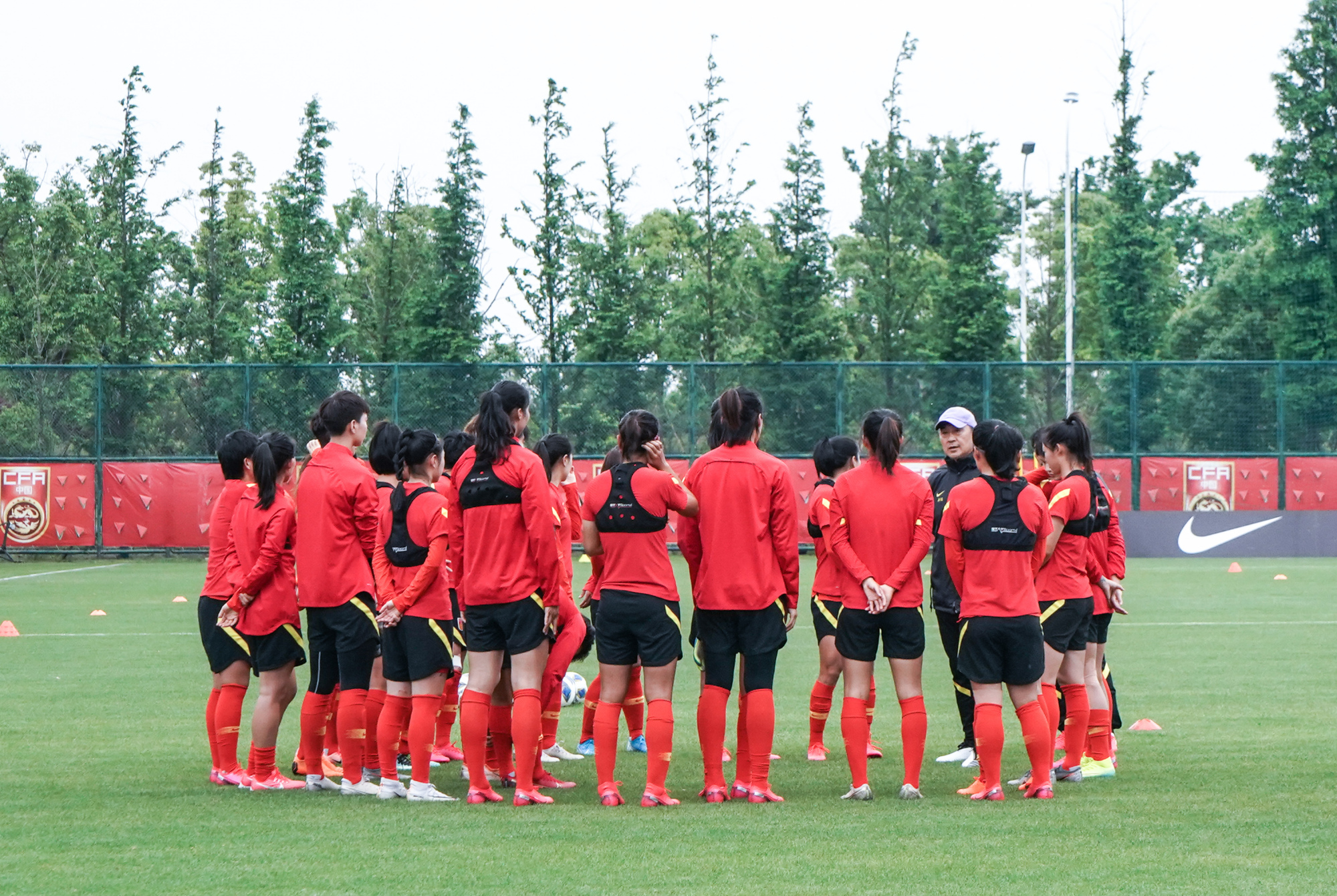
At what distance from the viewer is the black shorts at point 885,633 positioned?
7.08 m

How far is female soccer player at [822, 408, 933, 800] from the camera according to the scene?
7078 millimetres

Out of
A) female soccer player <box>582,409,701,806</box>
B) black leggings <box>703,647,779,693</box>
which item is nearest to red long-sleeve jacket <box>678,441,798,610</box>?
female soccer player <box>582,409,701,806</box>

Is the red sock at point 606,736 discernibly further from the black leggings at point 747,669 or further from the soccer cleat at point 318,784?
the soccer cleat at point 318,784

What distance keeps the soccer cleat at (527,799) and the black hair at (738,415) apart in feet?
6.41

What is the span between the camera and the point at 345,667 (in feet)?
24.5

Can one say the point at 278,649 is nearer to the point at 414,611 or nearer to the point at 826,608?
the point at 414,611

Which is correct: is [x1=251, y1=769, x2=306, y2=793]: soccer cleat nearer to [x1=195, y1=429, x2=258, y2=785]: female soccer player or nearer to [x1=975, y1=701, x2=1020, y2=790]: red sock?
[x1=195, y1=429, x2=258, y2=785]: female soccer player

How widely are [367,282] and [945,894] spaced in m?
41.3


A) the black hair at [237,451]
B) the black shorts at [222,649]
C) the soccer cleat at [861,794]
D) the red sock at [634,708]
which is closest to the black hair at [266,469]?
the black hair at [237,451]

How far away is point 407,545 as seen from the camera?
7.37m

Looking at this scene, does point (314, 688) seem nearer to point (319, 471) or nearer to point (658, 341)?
point (319, 471)

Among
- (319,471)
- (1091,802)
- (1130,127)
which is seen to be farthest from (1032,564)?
(1130,127)

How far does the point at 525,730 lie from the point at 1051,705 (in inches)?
109

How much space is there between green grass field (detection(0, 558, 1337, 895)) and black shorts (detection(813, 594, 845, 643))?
0.74m
